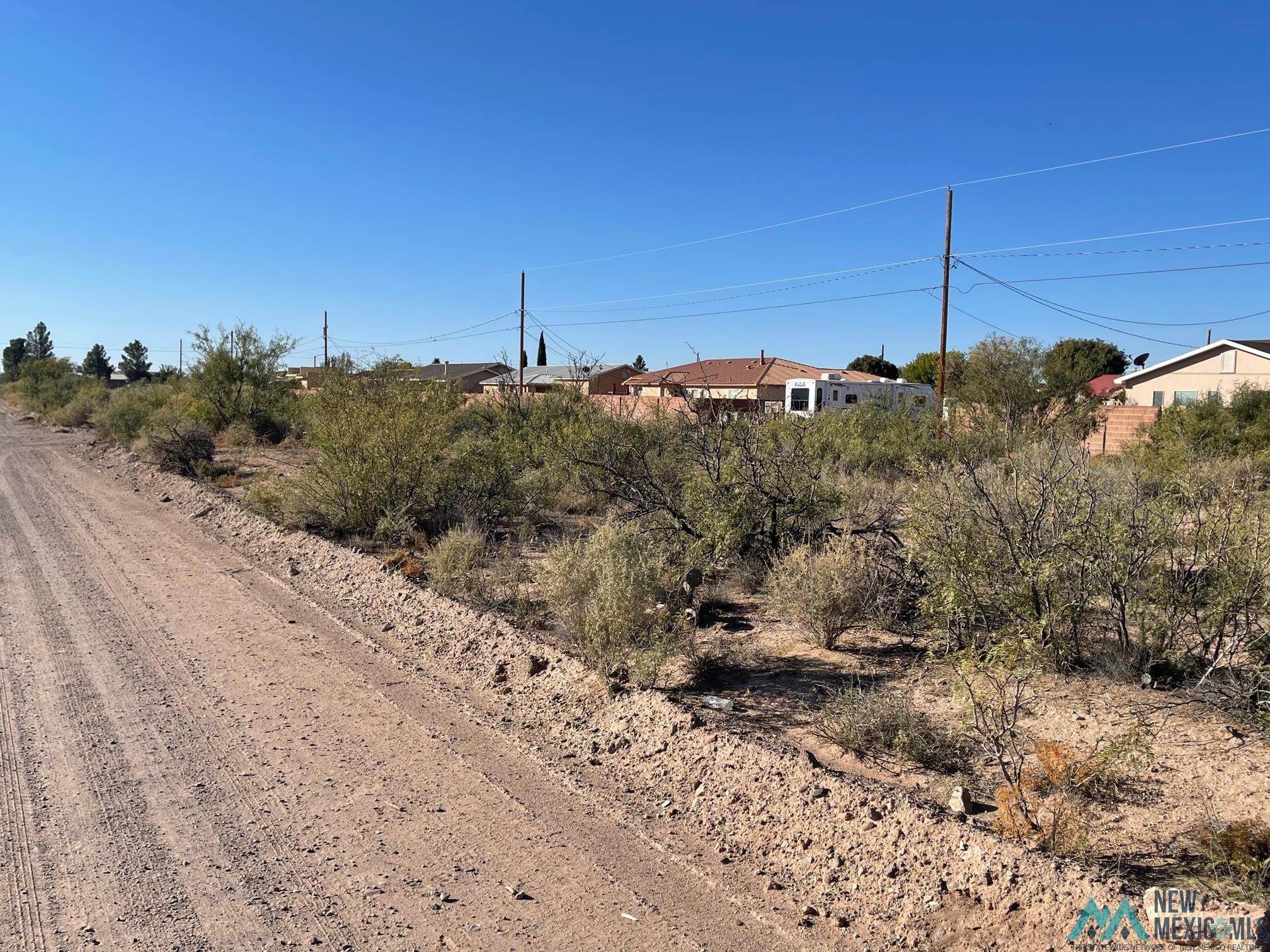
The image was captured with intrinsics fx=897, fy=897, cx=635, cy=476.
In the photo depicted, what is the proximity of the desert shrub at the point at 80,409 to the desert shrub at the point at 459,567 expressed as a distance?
38833 millimetres

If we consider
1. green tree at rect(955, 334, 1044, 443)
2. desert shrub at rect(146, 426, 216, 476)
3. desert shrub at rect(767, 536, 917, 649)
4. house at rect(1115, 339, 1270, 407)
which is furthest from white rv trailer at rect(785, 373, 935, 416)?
desert shrub at rect(767, 536, 917, 649)

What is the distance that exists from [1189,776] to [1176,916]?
1.78 m

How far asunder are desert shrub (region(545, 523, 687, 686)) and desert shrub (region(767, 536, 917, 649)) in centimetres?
108

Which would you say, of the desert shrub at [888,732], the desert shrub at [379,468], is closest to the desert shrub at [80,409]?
the desert shrub at [379,468]

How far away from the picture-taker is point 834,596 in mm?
8211

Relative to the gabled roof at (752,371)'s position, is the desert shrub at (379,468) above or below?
below

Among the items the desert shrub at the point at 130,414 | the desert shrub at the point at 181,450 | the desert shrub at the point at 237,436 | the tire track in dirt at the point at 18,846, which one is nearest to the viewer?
the tire track in dirt at the point at 18,846

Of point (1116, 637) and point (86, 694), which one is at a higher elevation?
point (1116, 637)

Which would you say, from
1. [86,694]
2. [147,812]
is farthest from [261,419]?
[147,812]

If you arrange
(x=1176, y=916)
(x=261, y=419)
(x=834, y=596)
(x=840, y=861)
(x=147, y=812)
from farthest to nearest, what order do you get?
(x=261, y=419) < (x=834, y=596) < (x=147, y=812) < (x=840, y=861) < (x=1176, y=916)

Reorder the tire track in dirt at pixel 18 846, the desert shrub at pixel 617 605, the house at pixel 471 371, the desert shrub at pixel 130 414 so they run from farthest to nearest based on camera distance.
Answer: the house at pixel 471 371 → the desert shrub at pixel 130 414 → the desert shrub at pixel 617 605 → the tire track in dirt at pixel 18 846

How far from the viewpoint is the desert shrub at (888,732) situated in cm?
575

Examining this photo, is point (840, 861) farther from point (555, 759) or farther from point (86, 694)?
point (86, 694)

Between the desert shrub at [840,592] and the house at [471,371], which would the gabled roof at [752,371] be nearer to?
the house at [471,371]
